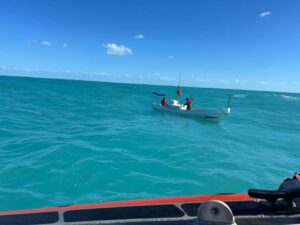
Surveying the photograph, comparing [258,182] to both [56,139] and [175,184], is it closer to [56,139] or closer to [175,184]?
[175,184]

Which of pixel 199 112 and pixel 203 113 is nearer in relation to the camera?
pixel 203 113

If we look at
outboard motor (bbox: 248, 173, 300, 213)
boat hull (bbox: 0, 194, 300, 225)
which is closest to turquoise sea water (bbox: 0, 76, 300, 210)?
boat hull (bbox: 0, 194, 300, 225)

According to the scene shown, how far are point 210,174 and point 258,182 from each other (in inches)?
69.2

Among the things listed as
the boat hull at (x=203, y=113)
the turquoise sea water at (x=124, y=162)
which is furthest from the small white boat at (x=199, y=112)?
the turquoise sea water at (x=124, y=162)

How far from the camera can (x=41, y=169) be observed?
10.1 meters

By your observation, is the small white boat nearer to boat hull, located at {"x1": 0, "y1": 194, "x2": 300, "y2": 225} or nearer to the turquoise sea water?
the turquoise sea water

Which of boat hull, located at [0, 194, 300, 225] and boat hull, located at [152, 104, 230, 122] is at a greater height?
boat hull, located at [0, 194, 300, 225]

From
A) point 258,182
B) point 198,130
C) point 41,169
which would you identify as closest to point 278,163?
point 258,182

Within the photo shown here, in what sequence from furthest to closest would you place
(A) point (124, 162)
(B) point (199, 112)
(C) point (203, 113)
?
(B) point (199, 112)
(C) point (203, 113)
(A) point (124, 162)

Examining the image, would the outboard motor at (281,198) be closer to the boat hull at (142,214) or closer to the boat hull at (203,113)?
the boat hull at (142,214)

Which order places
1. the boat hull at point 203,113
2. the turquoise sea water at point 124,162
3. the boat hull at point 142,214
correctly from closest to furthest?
1. the boat hull at point 142,214
2. the turquoise sea water at point 124,162
3. the boat hull at point 203,113

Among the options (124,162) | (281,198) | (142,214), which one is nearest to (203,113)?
(124,162)

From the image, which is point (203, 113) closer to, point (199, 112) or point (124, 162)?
point (199, 112)

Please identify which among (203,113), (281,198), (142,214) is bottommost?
(203,113)
